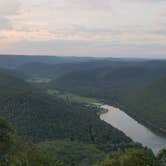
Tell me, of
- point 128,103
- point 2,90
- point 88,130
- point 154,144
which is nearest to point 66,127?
point 88,130

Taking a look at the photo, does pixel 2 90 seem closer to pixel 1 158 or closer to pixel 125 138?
pixel 125 138

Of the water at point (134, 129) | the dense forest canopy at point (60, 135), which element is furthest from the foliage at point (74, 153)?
the water at point (134, 129)

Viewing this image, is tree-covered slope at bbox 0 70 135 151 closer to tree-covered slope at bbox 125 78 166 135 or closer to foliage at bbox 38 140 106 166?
foliage at bbox 38 140 106 166

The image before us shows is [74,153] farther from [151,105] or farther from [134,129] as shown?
[151,105]

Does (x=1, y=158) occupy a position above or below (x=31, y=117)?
above

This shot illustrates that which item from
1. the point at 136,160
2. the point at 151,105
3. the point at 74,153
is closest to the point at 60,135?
the point at 74,153

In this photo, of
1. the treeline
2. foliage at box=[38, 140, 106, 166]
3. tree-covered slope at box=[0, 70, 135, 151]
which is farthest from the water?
the treeline
